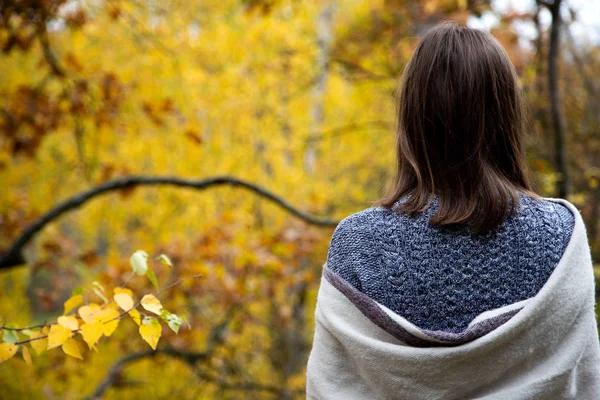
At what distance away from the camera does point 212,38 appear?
6.75m

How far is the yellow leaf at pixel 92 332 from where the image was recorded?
4.41 feet

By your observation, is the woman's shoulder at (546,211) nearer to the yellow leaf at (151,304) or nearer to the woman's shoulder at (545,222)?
the woman's shoulder at (545,222)

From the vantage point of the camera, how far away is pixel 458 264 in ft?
3.72

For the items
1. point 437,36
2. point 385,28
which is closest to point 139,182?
point 437,36

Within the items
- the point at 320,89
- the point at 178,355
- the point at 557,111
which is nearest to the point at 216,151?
the point at 320,89

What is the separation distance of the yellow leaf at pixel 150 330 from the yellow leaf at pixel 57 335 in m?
0.18

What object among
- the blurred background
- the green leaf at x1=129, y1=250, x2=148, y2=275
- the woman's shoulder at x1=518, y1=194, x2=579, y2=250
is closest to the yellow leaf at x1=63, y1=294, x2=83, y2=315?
the green leaf at x1=129, y1=250, x2=148, y2=275

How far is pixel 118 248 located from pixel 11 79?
2.31 m

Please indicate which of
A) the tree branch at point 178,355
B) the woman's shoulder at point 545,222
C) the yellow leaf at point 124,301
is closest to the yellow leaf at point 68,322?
the yellow leaf at point 124,301

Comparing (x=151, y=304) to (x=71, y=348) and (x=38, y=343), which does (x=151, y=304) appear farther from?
(x=38, y=343)

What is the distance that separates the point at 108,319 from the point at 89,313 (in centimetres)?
4

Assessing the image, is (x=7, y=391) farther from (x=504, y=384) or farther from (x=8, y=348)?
(x=504, y=384)

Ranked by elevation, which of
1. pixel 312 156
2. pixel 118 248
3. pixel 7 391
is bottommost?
pixel 7 391

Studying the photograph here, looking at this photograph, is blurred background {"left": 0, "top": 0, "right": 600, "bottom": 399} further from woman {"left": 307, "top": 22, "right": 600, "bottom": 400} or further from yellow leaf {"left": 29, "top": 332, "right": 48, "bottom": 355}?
woman {"left": 307, "top": 22, "right": 600, "bottom": 400}
